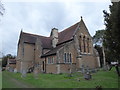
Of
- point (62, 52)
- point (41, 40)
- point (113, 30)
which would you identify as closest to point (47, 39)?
point (41, 40)

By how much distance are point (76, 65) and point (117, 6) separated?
60.2 feet

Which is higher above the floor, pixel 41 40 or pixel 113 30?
pixel 41 40

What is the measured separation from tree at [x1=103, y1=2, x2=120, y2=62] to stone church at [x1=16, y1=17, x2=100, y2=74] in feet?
41.0

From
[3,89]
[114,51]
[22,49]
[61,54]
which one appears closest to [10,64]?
[22,49]

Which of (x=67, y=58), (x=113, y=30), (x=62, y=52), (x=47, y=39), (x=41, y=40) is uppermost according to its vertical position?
(x=47, y=39)

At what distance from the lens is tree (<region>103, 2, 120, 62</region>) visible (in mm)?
11250

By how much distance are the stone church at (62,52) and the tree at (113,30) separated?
12.5m

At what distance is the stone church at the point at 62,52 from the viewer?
2608 centimetres

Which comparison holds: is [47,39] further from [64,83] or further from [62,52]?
[64,83]

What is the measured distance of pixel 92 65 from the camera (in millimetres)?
30484

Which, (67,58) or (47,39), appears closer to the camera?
(67,58)

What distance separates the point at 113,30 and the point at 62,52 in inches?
605

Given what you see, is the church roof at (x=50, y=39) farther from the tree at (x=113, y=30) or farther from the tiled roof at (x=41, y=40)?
the tree at (x=113, y=30)

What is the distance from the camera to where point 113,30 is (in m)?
11.7
